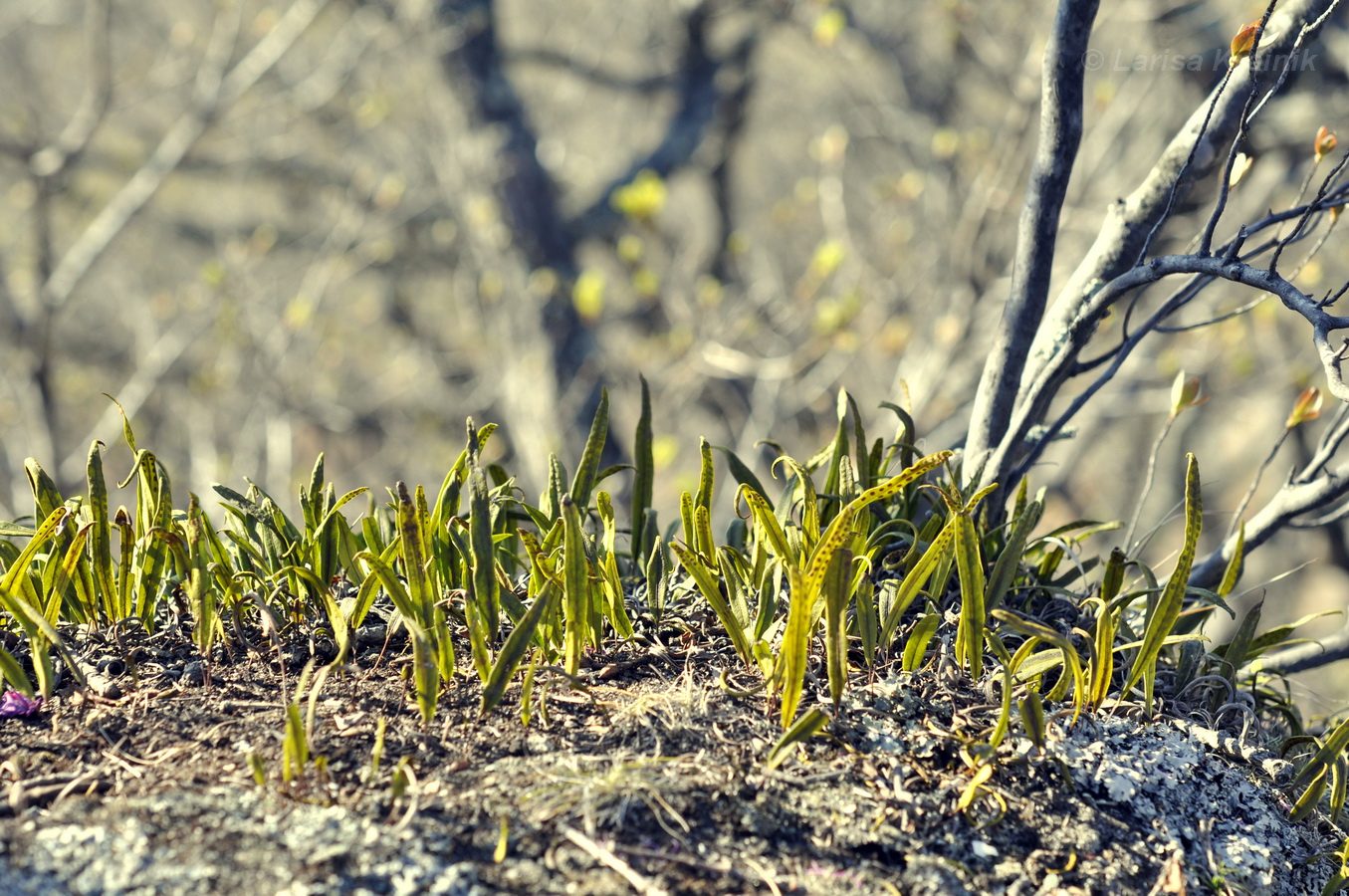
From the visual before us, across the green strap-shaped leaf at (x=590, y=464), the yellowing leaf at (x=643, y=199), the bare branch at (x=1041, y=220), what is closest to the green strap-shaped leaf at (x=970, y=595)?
the bare branch at (x=1041, y=220)

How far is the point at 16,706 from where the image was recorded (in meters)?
1.50

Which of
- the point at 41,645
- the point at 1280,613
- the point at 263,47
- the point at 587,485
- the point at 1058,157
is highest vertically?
the point at 263,47

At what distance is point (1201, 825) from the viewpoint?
1.41 meters

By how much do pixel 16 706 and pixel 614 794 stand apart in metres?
0.93

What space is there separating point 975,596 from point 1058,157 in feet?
2.67

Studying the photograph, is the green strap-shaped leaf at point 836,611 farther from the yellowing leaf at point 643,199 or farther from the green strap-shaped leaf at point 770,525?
the yellowing leaf at point 643,199

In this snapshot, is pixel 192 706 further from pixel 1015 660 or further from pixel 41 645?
pixel 1015 660

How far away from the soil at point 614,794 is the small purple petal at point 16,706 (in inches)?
0.7

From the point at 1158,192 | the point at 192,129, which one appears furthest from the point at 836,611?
the point at 192,129

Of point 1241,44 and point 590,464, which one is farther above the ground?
point 1241,44

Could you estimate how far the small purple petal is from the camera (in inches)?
58.9

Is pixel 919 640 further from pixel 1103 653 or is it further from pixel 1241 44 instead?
pixel 1241 44

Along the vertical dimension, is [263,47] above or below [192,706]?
above

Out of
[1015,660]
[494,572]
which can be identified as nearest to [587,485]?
[494,572]
